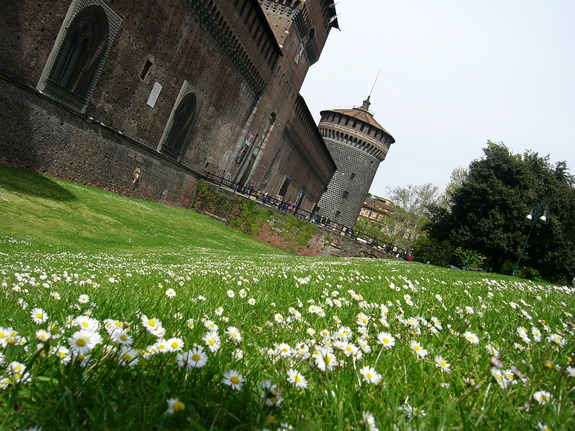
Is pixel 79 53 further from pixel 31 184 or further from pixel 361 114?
pixel 361 114

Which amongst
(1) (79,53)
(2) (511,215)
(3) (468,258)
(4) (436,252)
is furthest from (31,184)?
(2) (511,215)

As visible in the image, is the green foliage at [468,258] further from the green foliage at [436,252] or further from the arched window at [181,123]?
the arched window at [181,123]

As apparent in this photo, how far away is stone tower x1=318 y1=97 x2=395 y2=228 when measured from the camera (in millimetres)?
55719

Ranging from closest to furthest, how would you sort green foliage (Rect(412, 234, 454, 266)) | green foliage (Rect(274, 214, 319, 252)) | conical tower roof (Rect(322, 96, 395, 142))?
green foliage (Rect(274, 214, 319, 252)), green foliage (Rect(412, 234, 454, 266)), conical tower roof (Rect(322, 96, 395, 142))

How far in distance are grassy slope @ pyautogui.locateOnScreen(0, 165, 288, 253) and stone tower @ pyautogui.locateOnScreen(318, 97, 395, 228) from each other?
36525 mm

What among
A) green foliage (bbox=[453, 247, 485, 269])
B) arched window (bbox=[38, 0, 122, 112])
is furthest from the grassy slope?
green foliage (bbox=[453, 247, 485, 269])

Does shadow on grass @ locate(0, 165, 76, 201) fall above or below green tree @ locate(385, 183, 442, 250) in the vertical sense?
below

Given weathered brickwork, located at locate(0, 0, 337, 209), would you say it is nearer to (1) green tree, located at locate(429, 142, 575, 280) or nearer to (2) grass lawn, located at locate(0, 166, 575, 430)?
(2) grass lawn, located at locate(0, 166, 575, 430)

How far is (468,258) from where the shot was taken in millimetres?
35062

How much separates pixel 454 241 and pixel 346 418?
40.5 m

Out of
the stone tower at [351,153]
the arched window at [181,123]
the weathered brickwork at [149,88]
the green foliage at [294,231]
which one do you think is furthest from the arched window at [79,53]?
the stone tower at [351,153]

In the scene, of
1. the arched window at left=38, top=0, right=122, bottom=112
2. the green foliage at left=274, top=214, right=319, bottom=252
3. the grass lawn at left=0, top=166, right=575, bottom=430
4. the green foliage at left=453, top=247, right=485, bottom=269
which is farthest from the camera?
the green foliage at left=453, top=247, right=485, bottom=269

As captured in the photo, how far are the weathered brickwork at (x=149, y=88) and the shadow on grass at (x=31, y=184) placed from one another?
0.78m

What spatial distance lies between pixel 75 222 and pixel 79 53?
8567 mm
